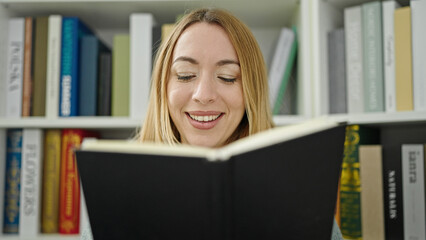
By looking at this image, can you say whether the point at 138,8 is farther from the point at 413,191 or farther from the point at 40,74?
the point at 413,191

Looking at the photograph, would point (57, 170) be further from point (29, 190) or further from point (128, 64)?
point (128, 64)

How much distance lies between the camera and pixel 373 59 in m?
1.08

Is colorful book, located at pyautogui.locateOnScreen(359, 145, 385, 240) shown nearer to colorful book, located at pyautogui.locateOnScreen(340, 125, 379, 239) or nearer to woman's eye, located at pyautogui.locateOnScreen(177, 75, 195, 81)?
colorful book, located at pyautogui.locateOnScreen(340, 125, 379, 239)

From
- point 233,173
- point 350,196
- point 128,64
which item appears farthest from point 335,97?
point 233,173

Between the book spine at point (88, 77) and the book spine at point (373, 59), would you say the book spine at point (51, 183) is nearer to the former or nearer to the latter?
the book spine at point (88, 77)

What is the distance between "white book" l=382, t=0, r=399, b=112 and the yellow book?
10mm

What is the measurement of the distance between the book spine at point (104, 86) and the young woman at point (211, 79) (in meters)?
0.37

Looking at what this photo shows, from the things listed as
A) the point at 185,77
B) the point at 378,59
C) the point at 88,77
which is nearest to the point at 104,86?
the point at 88,77

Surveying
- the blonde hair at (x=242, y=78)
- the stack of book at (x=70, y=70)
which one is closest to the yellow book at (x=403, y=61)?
the blonde hair at (x=242, y=78)

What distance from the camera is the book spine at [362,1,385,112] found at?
107 centimetres

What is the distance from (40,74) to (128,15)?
356 millimetres

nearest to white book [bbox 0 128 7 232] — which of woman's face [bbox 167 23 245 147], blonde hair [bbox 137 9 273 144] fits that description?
blonde hair [bbox 137 9 273 144]

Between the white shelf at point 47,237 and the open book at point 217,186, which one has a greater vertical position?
the open book at point 217,186

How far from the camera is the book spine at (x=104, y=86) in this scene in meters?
1.23
